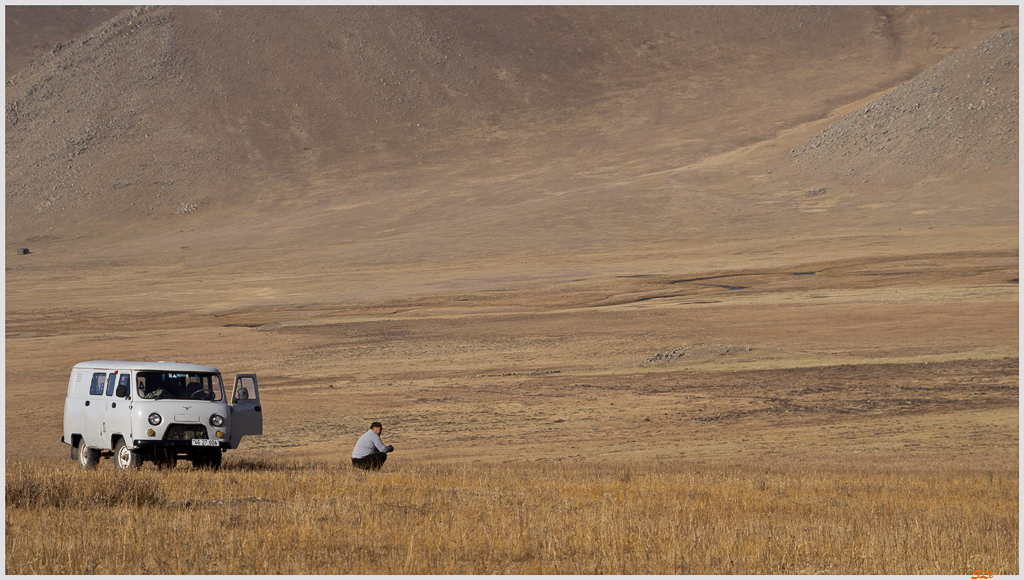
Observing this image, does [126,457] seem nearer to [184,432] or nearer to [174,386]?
[184,432]

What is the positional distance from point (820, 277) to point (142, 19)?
109m

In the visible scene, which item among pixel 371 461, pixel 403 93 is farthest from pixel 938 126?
pixel 371 461

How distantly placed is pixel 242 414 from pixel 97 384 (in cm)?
199

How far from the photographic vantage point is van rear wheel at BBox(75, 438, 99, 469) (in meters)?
14.5

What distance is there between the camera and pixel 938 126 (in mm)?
78000

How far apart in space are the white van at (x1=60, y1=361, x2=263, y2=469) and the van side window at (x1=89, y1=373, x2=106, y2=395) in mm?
14

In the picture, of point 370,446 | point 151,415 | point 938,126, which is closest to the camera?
point 151,415

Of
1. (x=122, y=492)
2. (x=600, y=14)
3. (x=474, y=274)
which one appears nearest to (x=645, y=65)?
(x=600, y=14)

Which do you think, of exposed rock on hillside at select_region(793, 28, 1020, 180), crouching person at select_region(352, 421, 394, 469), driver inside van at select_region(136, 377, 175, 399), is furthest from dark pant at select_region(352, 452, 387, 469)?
exposed rock on hillside at select_region(793, 28, 1020, 180)

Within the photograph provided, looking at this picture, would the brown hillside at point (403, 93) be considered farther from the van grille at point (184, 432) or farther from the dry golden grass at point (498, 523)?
the dry golden grass at point (498, 523)

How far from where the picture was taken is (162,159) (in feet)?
347

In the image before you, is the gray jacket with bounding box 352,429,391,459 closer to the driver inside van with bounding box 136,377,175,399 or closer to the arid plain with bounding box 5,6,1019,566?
the driver inside van with bounding box 136,377,175,399

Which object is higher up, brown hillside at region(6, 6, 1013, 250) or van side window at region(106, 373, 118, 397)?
brown hillside at region(6, 6, 1013, 250)

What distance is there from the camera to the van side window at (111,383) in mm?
14133
